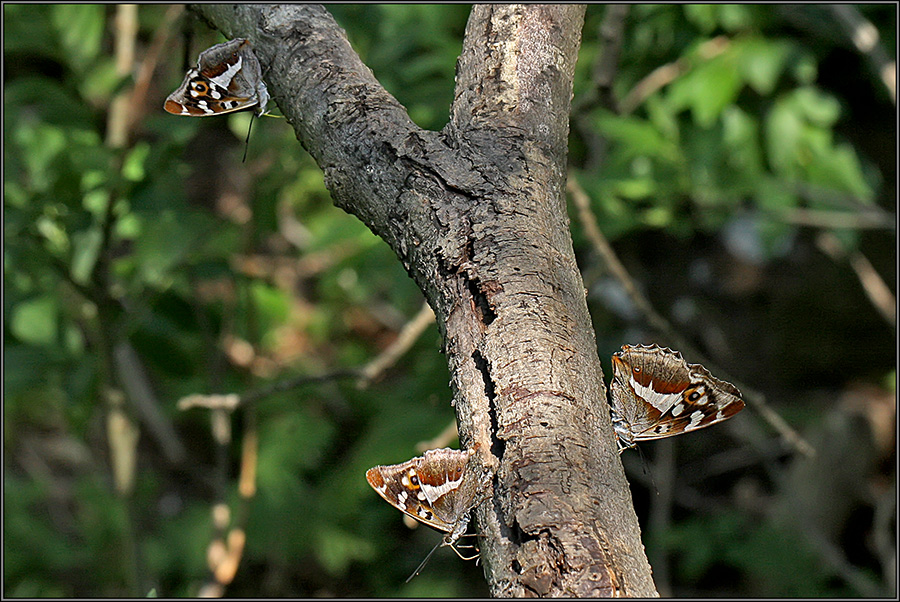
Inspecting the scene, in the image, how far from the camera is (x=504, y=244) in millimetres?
739

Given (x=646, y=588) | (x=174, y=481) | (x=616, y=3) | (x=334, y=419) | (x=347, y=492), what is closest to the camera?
(x=646, y=588)

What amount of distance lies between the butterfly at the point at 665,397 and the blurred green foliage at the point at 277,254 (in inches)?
44.1

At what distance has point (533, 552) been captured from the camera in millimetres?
577

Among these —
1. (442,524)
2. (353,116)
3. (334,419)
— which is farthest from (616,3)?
(334,419)

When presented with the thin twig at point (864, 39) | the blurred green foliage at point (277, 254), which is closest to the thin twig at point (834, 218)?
the blurred green foliage at point (277, 254)

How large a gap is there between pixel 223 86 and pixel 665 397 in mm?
699

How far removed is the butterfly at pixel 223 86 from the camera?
0.98 meters

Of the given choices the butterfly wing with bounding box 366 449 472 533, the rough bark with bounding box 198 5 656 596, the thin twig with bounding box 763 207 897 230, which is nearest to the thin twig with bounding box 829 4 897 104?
the thin twig with bounding box 763 207 897 230

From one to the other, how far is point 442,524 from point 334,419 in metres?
2.97

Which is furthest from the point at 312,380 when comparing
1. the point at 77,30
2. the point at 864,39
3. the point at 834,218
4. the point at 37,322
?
the point at 834,218

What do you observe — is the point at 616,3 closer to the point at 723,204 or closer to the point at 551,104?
the point at 551,104

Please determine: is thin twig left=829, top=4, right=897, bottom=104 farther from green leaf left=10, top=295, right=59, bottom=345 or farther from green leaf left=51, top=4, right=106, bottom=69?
green leaf left=10, top=295, right=59, bottom=345

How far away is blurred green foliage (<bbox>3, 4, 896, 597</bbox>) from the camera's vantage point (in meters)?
1.90

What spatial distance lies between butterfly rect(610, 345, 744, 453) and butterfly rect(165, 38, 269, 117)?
0.60 metres
